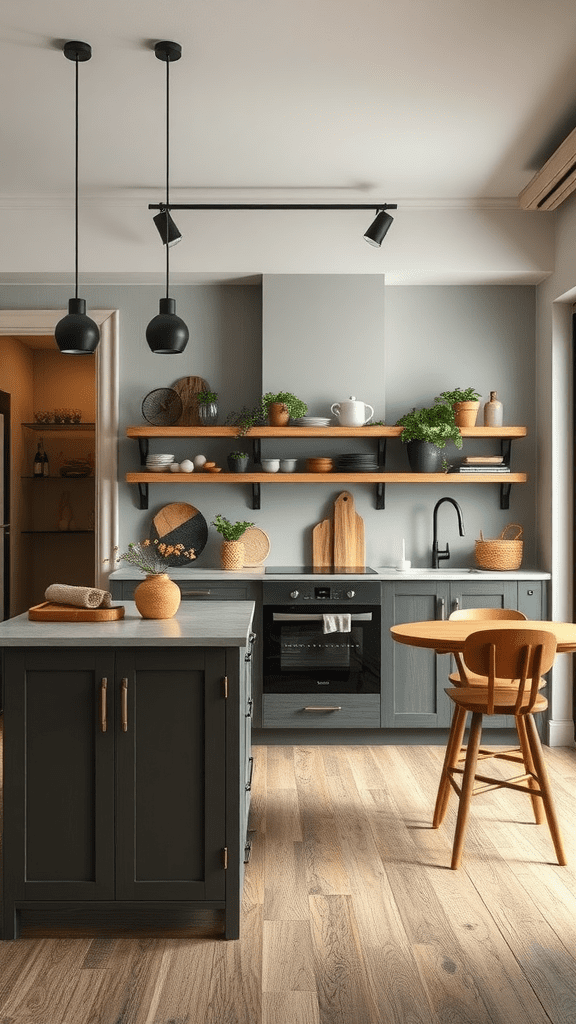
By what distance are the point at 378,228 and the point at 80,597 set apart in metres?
2.68

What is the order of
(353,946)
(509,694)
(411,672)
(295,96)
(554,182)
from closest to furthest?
(353,946)
(509,694)
(295,96)
(554,182)
(411,672)

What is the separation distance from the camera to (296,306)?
5.07 meters

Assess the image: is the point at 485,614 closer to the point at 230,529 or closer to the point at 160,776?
the point at 230,529

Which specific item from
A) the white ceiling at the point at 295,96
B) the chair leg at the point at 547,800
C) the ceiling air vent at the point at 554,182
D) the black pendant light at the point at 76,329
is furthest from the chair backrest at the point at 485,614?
the white ceiling at the point at 295,96

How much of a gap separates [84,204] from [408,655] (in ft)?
10.3

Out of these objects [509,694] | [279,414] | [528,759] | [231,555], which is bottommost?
[528,759]

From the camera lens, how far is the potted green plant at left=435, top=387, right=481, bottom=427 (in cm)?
501

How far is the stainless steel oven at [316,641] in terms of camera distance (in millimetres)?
4691

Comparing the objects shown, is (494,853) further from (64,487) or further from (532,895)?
(64,487)

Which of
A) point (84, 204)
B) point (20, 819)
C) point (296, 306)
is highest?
point (84, 204)

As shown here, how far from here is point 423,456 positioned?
497cm

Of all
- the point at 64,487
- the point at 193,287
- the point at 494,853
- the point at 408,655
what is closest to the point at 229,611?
the point at 494,853

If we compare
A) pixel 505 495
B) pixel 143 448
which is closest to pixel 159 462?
pixel 143 448

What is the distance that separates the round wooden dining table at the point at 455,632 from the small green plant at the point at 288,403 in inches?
67.0
